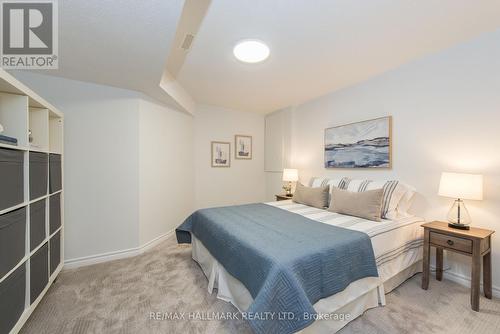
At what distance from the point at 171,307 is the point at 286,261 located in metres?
1.13

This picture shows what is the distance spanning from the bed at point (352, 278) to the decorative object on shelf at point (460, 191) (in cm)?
32

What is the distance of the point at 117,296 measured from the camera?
6.15 ft

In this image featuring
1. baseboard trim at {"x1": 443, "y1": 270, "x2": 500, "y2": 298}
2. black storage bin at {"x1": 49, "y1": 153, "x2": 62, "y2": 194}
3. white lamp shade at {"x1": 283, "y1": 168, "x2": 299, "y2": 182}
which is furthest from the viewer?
white lamp shade at {"x1": 283, "y1": 168, "x2": 299, "y2": 182}

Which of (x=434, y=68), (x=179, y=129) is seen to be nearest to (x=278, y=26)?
(x=434, y=68)

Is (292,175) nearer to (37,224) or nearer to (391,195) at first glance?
(391,195)

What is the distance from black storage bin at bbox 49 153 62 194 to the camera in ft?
6.27

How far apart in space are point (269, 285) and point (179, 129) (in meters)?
3.03

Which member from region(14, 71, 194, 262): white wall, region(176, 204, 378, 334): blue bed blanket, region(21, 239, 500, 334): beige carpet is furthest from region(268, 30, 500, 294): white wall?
region(14, 71, 194, 262): white wall

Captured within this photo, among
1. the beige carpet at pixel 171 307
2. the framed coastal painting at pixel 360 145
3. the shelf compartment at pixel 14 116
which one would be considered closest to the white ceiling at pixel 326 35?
the framed coastal painting at pixel 360 145

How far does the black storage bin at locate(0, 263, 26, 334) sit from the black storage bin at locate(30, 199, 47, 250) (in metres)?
0.21

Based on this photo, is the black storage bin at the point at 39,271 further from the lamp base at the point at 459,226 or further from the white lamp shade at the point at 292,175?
the lamp base at the point at 459,226

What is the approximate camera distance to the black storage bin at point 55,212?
1.91 meters

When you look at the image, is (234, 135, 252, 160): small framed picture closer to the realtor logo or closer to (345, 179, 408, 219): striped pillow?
(345, 179, 408, 219): striped pillow

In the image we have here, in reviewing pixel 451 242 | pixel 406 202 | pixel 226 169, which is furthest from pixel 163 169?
pixel 451 242
